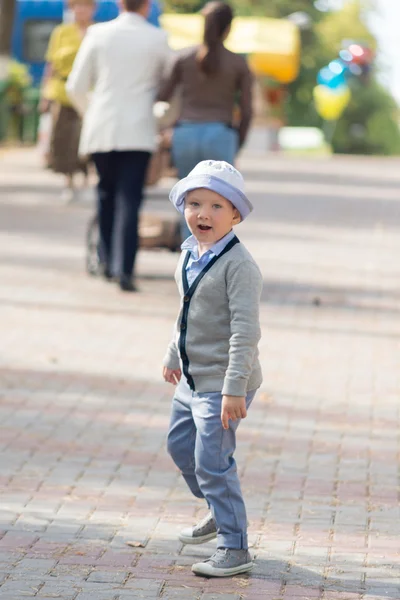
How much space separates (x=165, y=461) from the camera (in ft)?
21.2

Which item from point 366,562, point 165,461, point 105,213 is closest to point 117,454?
point 165,461

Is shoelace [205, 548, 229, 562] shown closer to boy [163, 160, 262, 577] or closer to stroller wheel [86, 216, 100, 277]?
boy [163, 160, 262, 577]

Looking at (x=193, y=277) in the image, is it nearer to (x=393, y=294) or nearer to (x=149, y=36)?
(x=149, y=36)

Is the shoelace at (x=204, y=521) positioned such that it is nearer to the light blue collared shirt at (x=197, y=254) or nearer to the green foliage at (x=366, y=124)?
the light blue collared shirt at (x=197, y=254)

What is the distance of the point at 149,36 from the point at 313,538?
6.13 m

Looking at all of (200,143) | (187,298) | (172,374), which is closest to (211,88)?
(200,143)

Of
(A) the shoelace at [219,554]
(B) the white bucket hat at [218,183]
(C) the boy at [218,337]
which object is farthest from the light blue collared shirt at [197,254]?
(A) the shoelace at [219,554]

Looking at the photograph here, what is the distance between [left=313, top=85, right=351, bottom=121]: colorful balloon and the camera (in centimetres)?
5250

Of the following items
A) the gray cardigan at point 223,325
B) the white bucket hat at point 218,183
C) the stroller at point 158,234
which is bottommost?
the stroller at point 158,234

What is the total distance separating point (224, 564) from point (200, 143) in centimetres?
608

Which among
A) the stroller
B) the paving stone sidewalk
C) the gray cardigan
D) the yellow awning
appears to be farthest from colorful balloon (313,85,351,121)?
the gray cardigan

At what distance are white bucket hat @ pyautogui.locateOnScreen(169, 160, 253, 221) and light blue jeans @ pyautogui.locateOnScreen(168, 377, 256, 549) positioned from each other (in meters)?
0.60

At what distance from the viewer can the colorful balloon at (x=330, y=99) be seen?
172 ft

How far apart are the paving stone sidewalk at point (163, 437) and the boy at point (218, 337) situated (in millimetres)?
209
